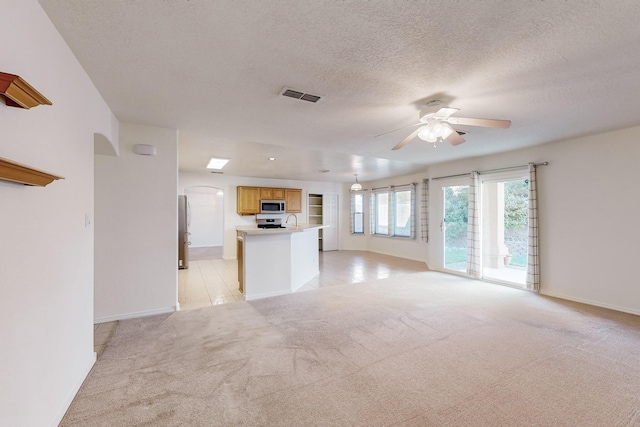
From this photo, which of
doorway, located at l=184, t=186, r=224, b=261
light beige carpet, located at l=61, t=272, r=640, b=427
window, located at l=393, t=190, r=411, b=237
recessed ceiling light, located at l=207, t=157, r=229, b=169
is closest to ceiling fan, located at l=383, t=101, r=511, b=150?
light beige carpet, located at l=61, t=272, r=640, b=427

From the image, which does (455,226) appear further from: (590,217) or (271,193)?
(271,193)

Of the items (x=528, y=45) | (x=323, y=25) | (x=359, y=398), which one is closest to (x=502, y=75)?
(x=528, y=45)

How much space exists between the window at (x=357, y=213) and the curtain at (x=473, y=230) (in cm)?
451

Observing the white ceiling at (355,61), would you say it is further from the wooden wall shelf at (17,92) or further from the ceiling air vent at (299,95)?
the wooden wall shelf at (17,92)

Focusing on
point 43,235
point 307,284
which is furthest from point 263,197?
point 43,235

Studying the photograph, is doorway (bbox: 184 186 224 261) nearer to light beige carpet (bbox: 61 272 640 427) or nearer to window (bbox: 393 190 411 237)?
window (bbox: 393 190 411 237)

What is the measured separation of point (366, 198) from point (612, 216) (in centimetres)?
625

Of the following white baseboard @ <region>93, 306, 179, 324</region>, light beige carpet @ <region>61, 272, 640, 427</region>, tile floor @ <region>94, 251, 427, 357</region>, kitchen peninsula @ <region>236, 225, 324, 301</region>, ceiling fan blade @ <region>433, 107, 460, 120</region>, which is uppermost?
ceiling fan blade @ <region>433, 107, 460, 120</region>

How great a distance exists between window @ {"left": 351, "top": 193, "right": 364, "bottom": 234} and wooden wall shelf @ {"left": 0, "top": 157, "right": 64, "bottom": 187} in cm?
873

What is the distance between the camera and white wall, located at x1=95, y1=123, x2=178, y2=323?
129 inches

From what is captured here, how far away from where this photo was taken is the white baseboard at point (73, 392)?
1683 mm

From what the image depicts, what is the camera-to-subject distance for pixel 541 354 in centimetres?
254

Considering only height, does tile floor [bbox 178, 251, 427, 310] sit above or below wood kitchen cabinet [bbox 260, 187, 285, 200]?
below

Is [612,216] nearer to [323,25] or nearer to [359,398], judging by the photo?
[359,398]
